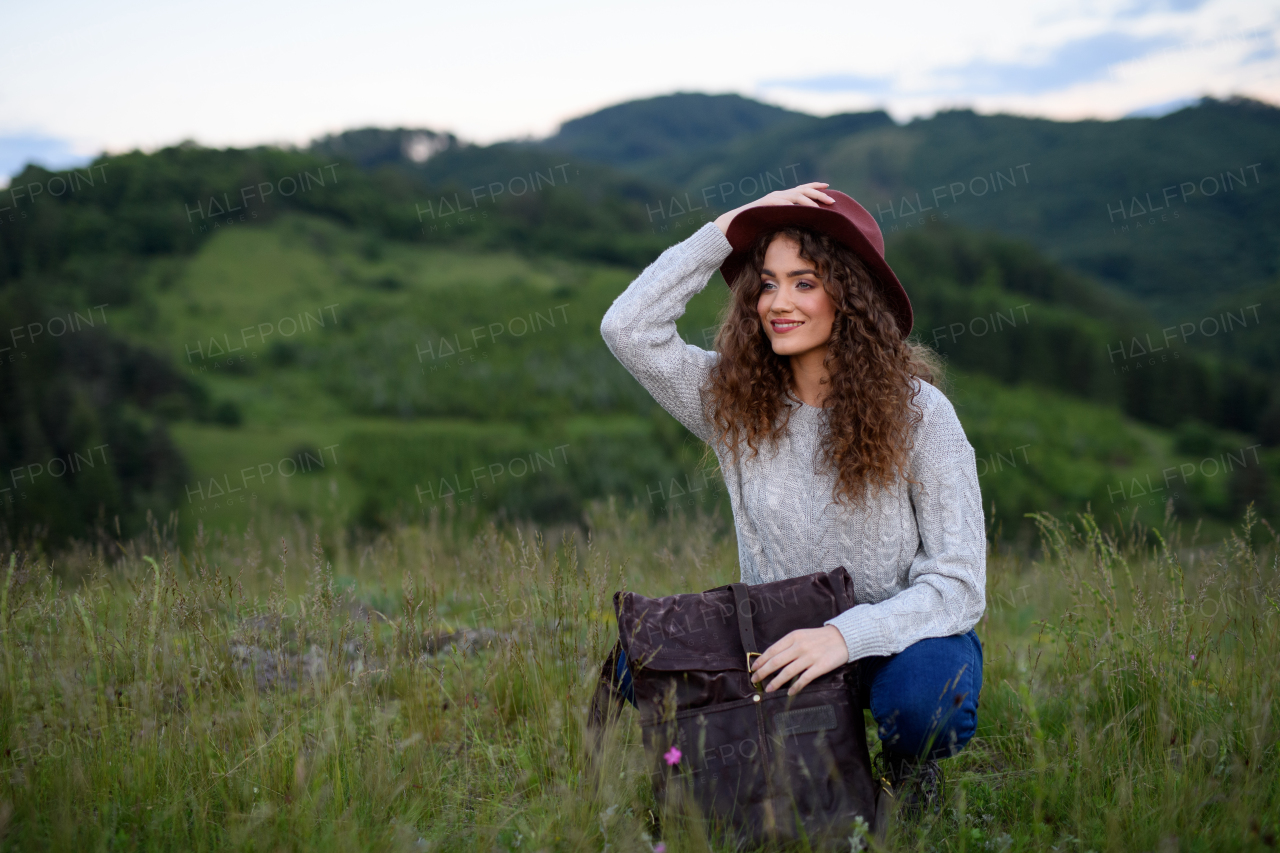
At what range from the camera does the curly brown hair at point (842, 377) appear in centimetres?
210

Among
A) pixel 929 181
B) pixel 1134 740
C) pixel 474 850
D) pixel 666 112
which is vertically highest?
pixel 666 112

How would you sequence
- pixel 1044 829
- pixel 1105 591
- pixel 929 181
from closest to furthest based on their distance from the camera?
pixel 1044 829, pixel 1105 591, pixel 929 181

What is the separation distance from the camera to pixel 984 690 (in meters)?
2.71

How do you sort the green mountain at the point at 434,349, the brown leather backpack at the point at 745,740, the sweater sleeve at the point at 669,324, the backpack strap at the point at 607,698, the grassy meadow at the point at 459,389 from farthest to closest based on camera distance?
1. the grassy meadow at the point at 459,389
2. the green mountain at the point at 434,349
3. the sweater sleeve at the point at 669,324
4. the backpack strap at the point at 607,698
5. the brown leather backpack at the point at 745,740

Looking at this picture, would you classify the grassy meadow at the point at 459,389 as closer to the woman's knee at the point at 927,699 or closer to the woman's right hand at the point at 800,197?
the woman's right hand at the point at 800,197

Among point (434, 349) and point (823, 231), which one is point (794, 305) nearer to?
point (823, 231)

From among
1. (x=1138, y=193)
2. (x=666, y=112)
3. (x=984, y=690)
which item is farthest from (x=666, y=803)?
(x=666, y=112)

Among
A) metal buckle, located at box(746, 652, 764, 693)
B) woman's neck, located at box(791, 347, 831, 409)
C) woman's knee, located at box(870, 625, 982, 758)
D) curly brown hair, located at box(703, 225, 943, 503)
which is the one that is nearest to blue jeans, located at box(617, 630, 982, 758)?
woman's knee, located at box(870, 625, 982, 758)

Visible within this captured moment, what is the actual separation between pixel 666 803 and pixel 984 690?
4.67ft

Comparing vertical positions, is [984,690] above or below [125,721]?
below

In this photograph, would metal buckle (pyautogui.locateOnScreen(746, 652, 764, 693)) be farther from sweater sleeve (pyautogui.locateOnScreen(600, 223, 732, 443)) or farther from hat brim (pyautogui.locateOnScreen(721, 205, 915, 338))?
hat brim (pyautogui.locateOnScreen(721, 205, 915, 338))

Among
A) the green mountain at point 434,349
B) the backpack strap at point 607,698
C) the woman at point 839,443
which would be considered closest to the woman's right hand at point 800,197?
the woman at point 839,443

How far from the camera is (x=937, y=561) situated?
6.70 feet

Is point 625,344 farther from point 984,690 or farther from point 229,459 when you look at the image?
point 229,459
